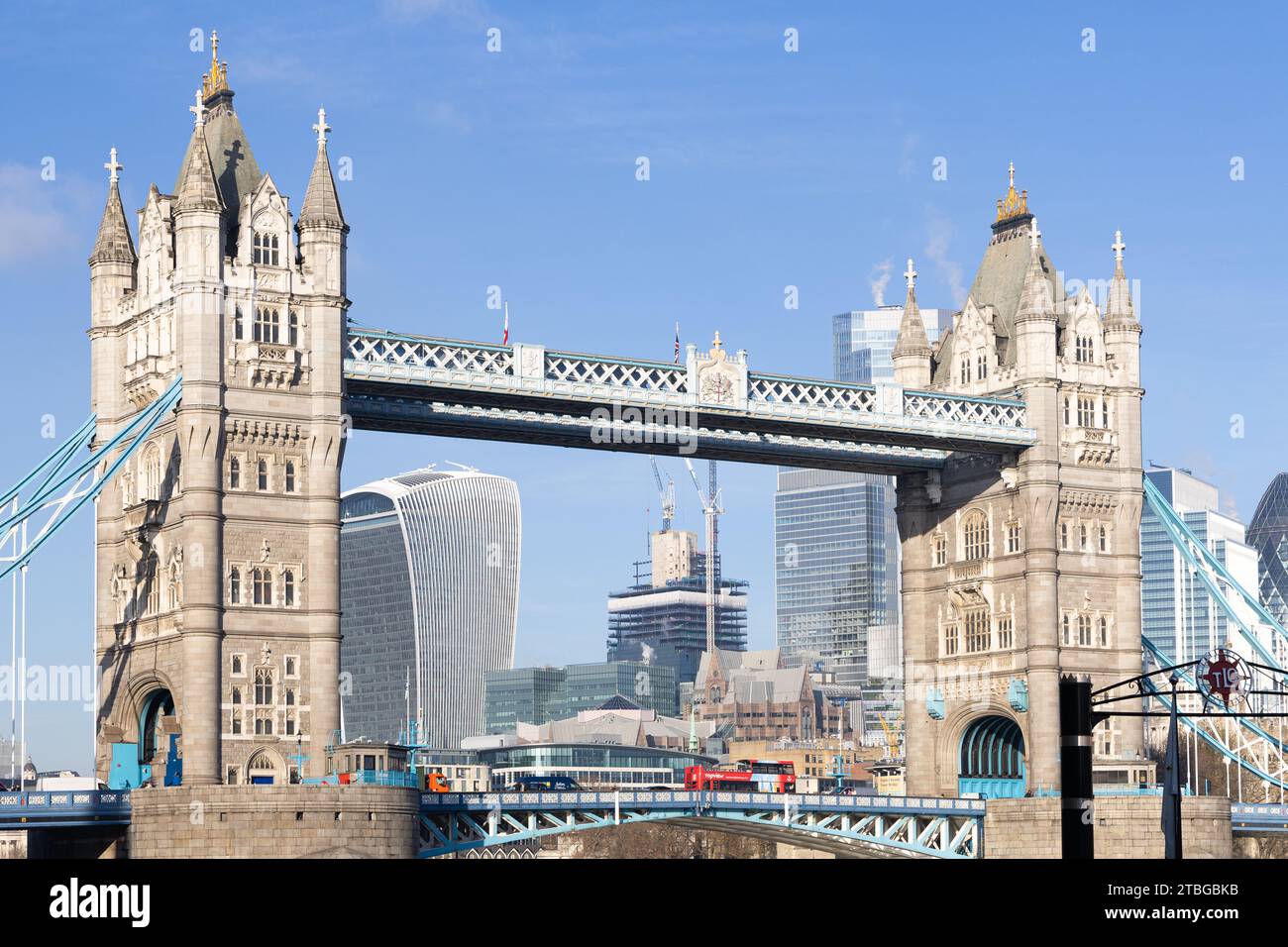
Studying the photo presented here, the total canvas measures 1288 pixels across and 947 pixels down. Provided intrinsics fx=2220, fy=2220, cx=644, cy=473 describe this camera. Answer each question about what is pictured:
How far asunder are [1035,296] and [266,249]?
124 feet

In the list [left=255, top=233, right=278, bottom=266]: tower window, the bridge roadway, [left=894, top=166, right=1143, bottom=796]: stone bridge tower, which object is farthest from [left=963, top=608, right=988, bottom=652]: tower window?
[left=255, top=233, right=278, bottom=266]: tower window

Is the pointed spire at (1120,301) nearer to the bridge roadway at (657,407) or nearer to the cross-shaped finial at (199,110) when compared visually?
the bridge roadway at (657,407)

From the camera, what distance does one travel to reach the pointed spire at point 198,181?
8619 cm

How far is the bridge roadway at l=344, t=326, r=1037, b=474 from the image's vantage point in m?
90.5

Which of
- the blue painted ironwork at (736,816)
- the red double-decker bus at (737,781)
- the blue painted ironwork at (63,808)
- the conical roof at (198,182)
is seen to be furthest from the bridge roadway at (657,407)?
the red double-decker bus at (737,781)

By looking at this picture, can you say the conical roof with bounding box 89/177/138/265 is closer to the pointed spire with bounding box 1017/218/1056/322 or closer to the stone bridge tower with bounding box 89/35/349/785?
the stone bridge tower with bounding box 89/35/349/785

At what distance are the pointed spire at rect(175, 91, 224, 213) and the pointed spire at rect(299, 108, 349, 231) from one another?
142 inches

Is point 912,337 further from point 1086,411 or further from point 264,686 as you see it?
point 264,686

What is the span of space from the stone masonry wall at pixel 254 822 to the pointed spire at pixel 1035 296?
42.2 metres

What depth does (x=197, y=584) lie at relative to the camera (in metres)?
85.1

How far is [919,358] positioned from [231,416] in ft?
128

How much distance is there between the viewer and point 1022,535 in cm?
10525
